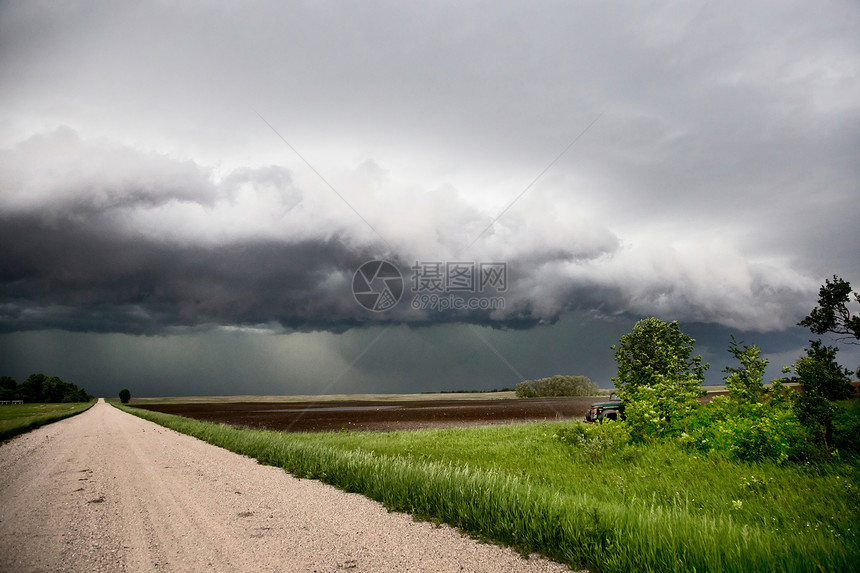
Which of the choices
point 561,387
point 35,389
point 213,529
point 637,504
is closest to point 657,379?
point 637,504

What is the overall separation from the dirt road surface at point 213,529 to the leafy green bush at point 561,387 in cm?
13020

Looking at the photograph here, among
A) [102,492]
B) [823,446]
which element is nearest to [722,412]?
[823,446]

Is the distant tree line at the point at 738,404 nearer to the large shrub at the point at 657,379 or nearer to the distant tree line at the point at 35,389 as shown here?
the large shrub at the point at 657,379

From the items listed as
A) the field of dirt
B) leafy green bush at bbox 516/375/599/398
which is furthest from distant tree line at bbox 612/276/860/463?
leafy green bush at bbox 516/375/599/398

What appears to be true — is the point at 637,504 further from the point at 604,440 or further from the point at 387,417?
the point at 387,417

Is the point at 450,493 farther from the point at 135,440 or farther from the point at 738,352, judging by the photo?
the point at 135,440

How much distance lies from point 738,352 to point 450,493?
11.5 metres

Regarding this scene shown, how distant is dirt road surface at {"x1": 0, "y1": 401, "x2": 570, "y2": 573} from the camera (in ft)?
19.5

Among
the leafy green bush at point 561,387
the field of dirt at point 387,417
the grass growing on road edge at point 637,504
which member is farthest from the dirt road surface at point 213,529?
the leafy green bush at point 561,387

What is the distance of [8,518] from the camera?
8000 millimetres

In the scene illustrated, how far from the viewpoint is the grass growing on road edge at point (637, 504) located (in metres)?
5.57

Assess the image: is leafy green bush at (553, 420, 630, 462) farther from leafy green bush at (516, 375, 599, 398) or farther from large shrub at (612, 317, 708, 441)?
leafy green bush at (516, 375, 599, 398)

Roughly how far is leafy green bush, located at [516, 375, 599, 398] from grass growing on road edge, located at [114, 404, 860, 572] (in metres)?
124

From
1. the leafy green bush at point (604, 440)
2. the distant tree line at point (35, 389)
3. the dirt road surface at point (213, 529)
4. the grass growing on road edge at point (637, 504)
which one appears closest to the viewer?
the grass growing on road edge at point (637, 504)
